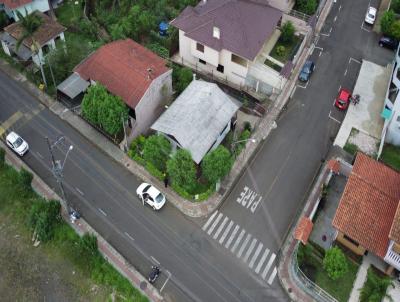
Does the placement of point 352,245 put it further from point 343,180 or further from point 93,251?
point 93,251

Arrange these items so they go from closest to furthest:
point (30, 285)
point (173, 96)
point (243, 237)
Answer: point (30, 285)
point (243, 237)
point (173, 96)

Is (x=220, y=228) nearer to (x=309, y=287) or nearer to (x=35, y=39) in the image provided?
(x=309, y=287)

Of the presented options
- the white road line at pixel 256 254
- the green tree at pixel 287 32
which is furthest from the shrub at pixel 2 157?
the green tree at pixel 287 32

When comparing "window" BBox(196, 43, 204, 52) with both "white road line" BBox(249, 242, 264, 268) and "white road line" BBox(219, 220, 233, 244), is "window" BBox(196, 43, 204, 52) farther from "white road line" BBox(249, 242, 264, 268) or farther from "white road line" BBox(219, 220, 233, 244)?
"white road line" BBox(249, 242, 264, 268)

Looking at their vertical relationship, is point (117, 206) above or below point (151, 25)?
below

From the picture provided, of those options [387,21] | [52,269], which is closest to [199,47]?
[387,21]

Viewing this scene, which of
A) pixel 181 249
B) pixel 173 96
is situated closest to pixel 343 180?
pixel 181 249
